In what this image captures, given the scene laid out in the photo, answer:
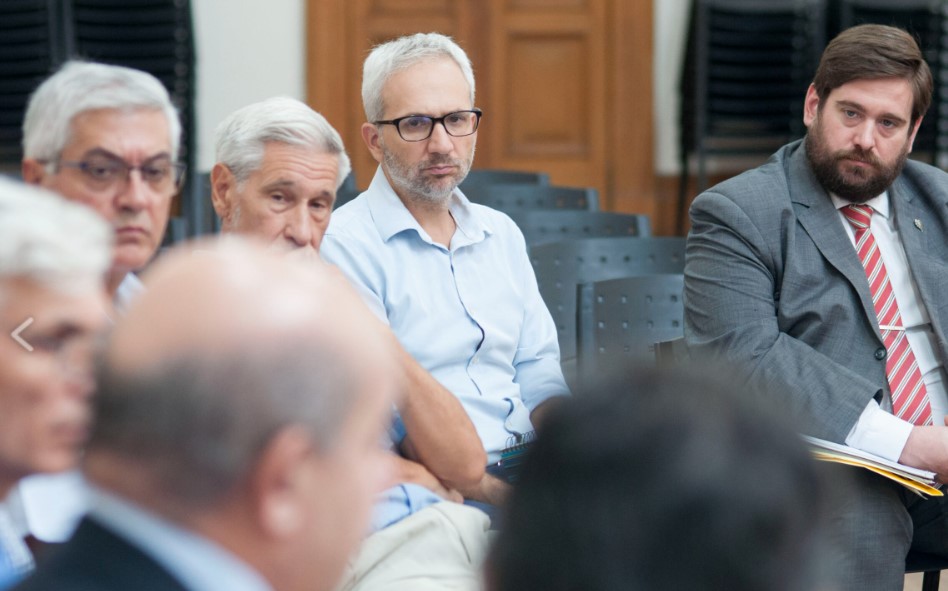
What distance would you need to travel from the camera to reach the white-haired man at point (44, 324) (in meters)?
1.13

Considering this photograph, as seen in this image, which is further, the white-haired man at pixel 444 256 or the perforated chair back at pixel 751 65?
the perforated chair back at pixel 751 65

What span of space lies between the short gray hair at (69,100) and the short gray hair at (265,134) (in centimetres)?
41

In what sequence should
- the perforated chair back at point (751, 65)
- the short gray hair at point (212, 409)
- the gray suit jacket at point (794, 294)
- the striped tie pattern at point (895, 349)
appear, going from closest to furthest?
the short gray hair at point (212, 409), the gray suit jacket at point (794, 294), the striped tie pattern at point (895, 349), the perforated chair back at point (751, 65)

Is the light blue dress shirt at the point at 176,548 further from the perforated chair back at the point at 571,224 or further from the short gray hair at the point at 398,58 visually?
the perforated chair back at the point at 571,224

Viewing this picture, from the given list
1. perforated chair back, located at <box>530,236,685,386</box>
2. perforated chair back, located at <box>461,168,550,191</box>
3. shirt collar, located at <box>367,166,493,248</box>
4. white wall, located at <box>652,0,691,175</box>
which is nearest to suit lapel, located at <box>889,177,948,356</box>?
perforated chair back, located at <box>530,236,685,386</box>

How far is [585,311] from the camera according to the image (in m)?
2.83

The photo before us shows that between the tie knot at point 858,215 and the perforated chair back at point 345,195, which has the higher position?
the tie knot at point 858,215

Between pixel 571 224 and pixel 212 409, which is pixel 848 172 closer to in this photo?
pixel 571 224

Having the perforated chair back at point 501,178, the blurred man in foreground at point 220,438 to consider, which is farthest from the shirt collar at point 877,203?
the perforated chair back at point 501,178

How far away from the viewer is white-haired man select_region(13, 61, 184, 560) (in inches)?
68.6

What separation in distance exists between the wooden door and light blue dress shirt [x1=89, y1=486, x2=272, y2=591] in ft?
19.2

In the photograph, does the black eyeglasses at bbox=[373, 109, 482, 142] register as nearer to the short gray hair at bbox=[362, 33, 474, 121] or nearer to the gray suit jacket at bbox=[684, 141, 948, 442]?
the short gray hair at bbox=[362, 33, 474, 121]

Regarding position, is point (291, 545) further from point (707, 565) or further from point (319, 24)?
point (319, 24)

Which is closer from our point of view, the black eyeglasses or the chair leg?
the black eyeglasses
